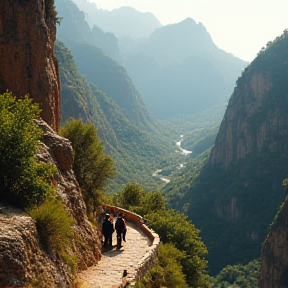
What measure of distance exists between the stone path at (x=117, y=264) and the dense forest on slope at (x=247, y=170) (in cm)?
8608

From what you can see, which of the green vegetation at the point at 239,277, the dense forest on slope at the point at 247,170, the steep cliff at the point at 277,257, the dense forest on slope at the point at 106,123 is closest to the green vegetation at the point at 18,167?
the steep cliff at the point at 277,257

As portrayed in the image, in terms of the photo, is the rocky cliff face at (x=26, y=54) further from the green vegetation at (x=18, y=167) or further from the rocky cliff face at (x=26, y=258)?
the green vegetation at (x=18, y=167)

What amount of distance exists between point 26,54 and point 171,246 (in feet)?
61.8

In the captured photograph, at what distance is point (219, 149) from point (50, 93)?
432ft

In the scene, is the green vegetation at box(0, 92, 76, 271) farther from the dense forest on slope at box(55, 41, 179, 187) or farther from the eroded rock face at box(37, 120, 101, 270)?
the dense forest on slope at box(55, 41, 179, 187)

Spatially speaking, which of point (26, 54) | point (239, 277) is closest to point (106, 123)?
point (239, 277)

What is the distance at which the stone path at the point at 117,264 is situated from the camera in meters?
12.3

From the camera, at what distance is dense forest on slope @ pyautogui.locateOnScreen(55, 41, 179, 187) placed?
123188 mm

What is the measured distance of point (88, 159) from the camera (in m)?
28.0

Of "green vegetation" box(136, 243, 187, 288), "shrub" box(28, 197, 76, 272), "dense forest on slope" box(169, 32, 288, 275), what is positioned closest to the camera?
"shrub" box(28, 197, 76, 272)

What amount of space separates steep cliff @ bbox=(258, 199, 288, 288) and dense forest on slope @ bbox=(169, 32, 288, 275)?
2767 cm

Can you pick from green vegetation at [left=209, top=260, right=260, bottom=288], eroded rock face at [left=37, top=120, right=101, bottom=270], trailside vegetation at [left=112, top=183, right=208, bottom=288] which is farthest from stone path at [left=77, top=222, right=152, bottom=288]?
green vegetation at [left=209, top=260, right=260, bottom=288]

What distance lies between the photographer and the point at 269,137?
132875 millimetres

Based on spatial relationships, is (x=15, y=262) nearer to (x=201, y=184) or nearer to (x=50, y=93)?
(x=50, y=93)
